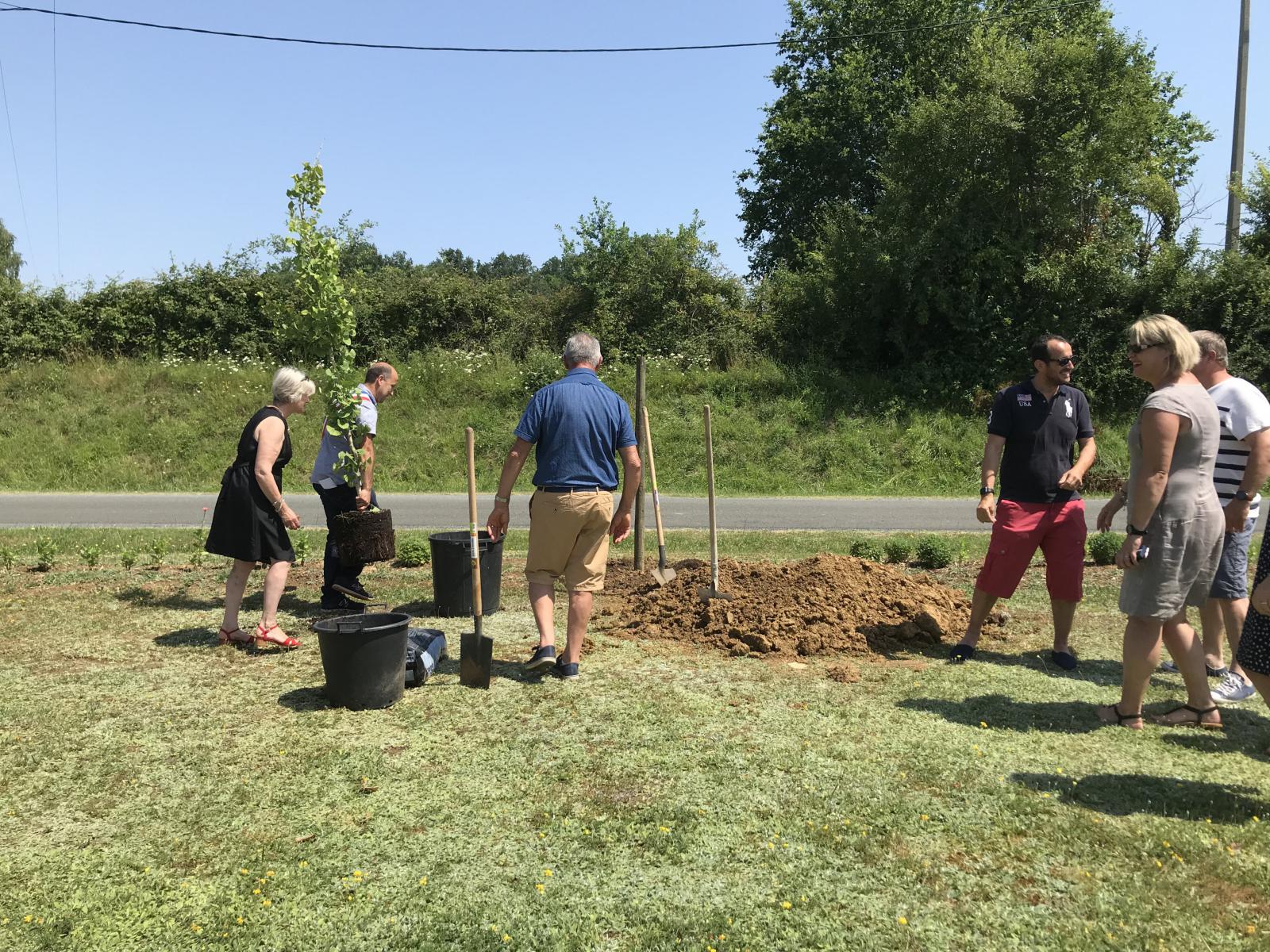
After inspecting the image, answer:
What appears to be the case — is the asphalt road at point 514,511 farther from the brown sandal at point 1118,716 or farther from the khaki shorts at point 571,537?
the brown sandal at point 1118,716

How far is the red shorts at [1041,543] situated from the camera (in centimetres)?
583

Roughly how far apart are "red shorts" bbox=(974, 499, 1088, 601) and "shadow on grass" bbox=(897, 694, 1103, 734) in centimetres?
89

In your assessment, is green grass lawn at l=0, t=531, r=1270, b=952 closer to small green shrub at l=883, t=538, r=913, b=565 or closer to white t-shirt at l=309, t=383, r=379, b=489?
white t-shirt at l=309, t=383, r=379, b=489

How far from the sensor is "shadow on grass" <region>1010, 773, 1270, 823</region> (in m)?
3.79

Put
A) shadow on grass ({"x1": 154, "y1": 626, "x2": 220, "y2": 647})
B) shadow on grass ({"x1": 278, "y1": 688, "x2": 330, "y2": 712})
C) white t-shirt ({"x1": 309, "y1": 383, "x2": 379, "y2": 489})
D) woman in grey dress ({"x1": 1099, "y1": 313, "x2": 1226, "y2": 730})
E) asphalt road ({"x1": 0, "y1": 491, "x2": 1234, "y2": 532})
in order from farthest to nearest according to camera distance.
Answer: asphalt road ({"x1": 0, "y1": 491, "x2": 1234, "y2": 532}), white t-shirt ({"x1": 309, "y1": 383, "x2": 379, "y2": 489}), shadow on grass ({"x1": 154, "y1": 626, "x2": 220, "y2": 647}), shadow on grass ({"x1": 278, "y1": 688, "x2": 330, "y2": 712}), woman in grey dress ({"x1": 1099, "y1": 313, "x2": 1226, "y2": 730})

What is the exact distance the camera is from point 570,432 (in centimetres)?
541

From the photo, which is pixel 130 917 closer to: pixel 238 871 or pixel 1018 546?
pixel 238 871

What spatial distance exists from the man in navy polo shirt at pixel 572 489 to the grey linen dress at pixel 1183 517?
2770 millimetres

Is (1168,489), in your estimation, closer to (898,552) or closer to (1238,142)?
(898,552)

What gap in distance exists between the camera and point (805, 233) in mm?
31906

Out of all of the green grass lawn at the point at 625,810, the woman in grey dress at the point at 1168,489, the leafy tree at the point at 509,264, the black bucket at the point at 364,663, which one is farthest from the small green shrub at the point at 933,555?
the leafy tree at the point at 509,264

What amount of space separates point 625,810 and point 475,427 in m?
16.6

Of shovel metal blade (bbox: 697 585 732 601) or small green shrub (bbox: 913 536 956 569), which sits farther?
small green shrub (bbox: 913 536 956 569)

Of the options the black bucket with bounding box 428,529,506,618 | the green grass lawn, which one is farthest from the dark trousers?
the green grass lawn
